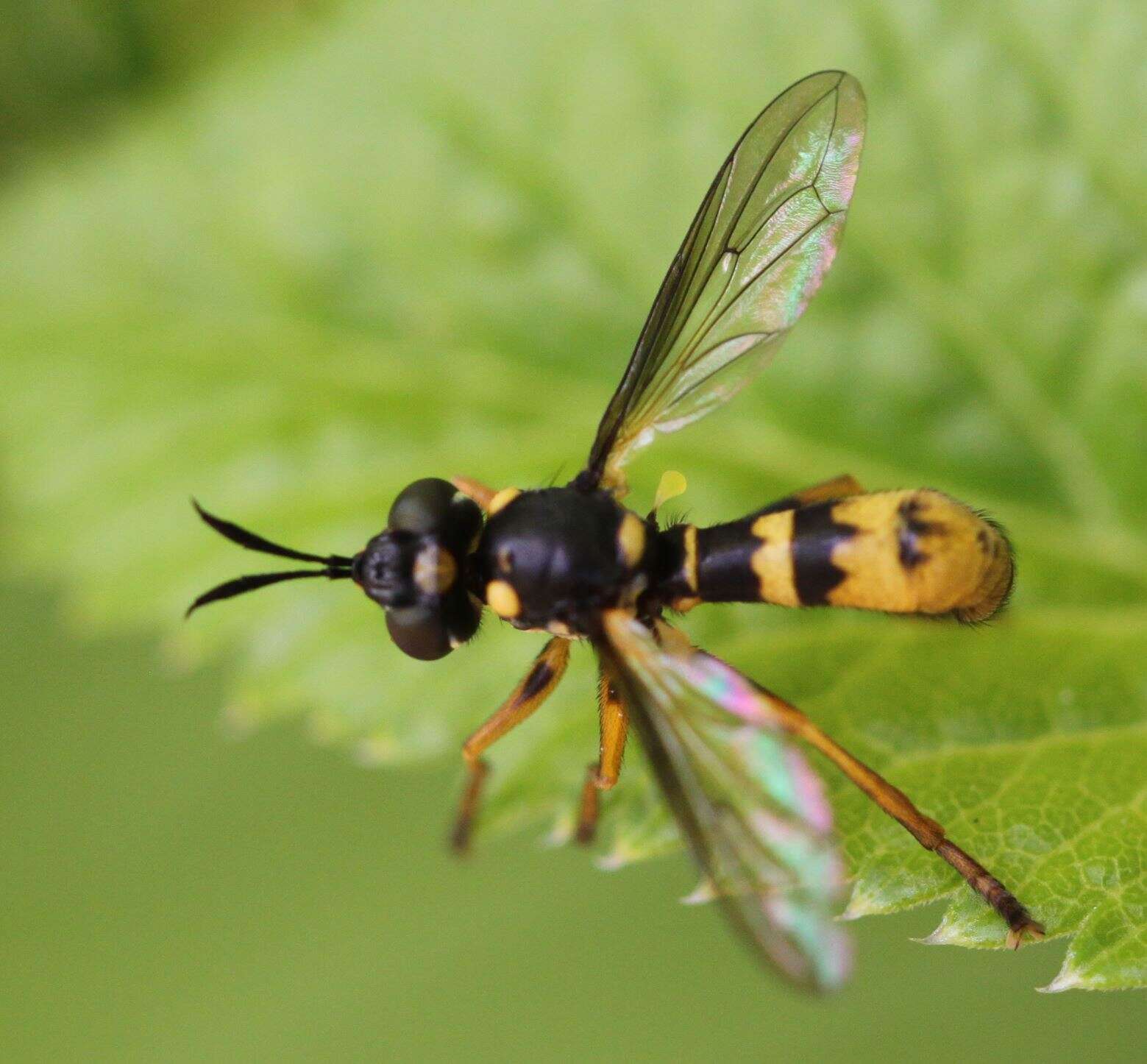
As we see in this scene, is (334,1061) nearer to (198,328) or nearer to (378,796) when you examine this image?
(378,796)

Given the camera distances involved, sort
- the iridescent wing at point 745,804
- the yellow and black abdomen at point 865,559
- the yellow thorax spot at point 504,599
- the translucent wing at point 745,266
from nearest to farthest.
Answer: the iridescent wing at point 745,804
the yellow and black abdomen at point 865,559
the yellow thorax spot at point 504,599
the translucent wing at point 745,266

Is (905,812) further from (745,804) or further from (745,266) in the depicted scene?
(745,266)

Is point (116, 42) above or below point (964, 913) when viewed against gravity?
above

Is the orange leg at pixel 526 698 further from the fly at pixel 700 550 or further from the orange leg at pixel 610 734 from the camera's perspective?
the orange leg at pixel 610 734

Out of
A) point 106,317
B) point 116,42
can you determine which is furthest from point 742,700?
point 116,42

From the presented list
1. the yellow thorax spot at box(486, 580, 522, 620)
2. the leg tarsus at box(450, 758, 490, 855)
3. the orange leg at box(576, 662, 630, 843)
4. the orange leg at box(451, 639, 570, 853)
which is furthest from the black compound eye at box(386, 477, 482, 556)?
the leg tarsus at box(450, 758, 490, 855)

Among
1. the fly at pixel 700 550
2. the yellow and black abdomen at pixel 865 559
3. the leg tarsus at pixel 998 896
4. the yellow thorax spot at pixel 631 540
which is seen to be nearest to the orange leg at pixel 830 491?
the fly at pixel 700 550

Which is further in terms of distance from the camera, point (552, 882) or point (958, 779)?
point (552, 882)
